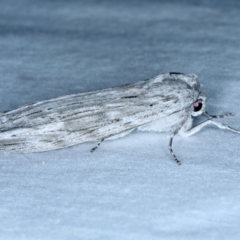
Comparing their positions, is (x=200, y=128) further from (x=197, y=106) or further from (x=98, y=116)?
(x=98, y=116)

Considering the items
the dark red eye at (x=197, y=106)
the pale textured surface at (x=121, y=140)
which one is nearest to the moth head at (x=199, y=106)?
the dark red eye at (x=197, y=106)

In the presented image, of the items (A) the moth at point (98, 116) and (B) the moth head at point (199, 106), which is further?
(B) the moth head at point (199, 106)

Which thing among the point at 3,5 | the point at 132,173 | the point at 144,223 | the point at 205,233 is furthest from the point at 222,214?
the point at 3,5

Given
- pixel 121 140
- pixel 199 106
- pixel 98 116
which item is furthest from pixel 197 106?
pixel 98 116

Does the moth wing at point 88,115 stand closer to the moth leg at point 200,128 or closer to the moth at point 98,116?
the moth at point 98,116

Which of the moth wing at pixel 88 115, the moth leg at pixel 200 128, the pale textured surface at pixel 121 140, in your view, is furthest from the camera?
the moth leg at pixel 200 128

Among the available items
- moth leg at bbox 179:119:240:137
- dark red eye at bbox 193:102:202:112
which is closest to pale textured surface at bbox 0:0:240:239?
moth leg at bbox 179:119:240:137

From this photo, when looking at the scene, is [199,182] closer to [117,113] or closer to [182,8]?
[117,113]
